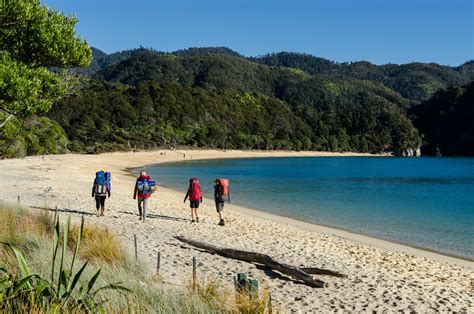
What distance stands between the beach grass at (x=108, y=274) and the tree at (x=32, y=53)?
1.95 metres

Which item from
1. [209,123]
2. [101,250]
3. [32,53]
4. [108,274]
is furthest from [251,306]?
[209,123]

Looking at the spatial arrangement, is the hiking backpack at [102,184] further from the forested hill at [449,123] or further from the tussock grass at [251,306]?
the forested hill at [449,123]

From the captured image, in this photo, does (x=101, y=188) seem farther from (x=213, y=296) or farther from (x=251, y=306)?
(x=251, y=306)

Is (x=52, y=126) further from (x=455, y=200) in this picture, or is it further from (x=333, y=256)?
(x=333, y=256)

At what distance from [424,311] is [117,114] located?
5346 inches

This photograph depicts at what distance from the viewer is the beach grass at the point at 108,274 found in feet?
15.8

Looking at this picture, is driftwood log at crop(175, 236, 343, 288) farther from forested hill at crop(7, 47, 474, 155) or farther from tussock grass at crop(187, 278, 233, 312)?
forested hill at crop(7, 47, 474, 155)

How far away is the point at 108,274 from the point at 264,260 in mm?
4804

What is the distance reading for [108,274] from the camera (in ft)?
21.2

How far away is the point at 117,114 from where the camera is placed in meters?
138

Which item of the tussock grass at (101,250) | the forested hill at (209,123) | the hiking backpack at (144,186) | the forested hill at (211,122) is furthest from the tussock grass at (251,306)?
the forested hill at (211,122)

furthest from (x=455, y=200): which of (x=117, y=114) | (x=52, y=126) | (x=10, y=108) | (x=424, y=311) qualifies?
(x=117, y=114)

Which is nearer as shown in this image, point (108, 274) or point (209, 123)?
point (108, 274)

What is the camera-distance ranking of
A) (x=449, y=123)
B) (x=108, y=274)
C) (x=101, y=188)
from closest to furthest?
(x=108, y=274), (x=101, y=188), (x=449, y=123)
